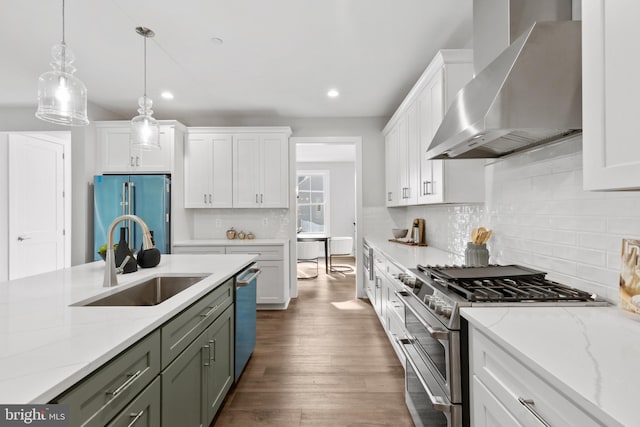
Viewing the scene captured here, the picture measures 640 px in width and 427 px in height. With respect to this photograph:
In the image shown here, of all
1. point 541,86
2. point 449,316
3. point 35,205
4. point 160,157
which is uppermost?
point 160,157

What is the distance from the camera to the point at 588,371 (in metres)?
0.79

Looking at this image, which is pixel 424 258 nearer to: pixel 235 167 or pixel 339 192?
pixel 235 167

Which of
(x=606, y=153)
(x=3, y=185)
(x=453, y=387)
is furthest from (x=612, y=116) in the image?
(x=3, y=185)

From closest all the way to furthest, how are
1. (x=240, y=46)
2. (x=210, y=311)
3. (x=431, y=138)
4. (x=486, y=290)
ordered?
(x=486, y=290) → (x=210, y=311) → (x=431, y=138) → (x=240, y=46)

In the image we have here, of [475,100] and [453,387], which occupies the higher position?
[475,100]

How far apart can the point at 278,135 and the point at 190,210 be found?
1.69 m

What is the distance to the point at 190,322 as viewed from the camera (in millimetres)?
1545

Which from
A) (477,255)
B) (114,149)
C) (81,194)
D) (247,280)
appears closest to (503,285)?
(477,255)

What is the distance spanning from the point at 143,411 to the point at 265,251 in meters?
3.19

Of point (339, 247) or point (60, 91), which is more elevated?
point (60, 91)

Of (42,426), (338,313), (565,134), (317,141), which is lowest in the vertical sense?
(338,313)

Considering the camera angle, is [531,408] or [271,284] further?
[271,284]

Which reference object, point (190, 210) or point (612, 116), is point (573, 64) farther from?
point (190, 210)

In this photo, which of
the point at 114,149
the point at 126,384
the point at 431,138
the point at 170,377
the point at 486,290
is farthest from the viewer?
the point at 114,149
